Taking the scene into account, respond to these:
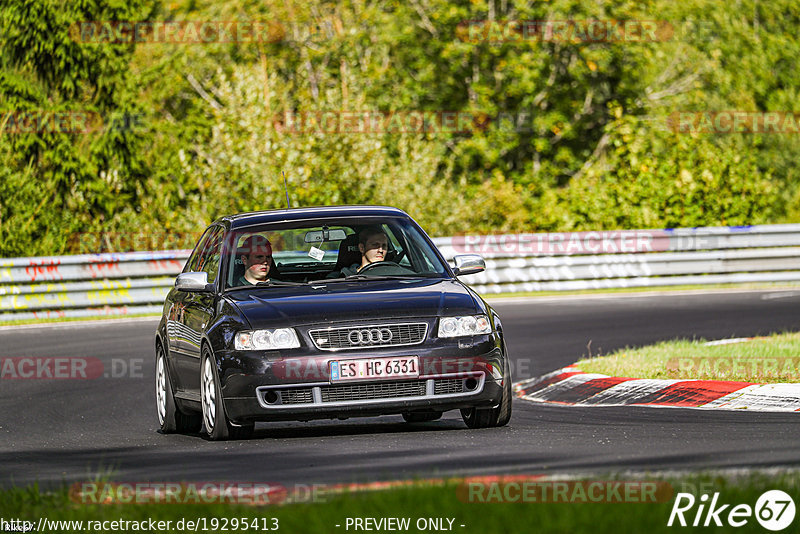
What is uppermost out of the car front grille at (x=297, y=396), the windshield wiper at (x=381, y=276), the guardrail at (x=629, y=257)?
the windshield wiper at (x=381, y=276)

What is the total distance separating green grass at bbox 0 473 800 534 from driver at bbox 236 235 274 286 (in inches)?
147

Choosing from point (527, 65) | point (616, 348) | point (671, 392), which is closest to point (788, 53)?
point (527, 65)

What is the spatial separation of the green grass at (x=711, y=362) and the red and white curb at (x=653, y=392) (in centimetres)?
26

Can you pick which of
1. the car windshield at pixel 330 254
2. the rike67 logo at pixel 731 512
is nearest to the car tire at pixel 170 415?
the car windshield at pixel 330 254

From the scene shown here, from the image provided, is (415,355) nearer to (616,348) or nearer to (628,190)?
(616,348)

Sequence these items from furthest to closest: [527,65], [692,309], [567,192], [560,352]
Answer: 1. [527,65]
2. [567,192]
3. [692,309]
4. [560,352]

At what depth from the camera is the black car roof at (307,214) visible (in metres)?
10.9

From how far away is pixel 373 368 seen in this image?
9359mm

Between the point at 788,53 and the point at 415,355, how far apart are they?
49.8m

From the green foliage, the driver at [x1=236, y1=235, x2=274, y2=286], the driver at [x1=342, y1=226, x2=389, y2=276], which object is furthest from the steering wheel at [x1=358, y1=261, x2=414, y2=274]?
the green foliage

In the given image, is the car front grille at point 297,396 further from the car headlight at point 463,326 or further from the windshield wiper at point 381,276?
the windshield wiper at point 381,276

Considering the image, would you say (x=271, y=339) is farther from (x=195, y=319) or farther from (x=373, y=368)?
(x=195, y=319)

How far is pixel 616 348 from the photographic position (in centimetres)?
1620
